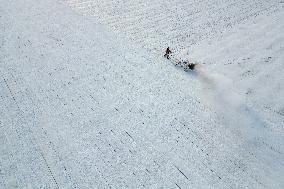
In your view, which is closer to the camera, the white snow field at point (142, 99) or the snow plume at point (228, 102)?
the white snow field at point (142, 99)

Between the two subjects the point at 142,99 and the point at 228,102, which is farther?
the point at 142,99

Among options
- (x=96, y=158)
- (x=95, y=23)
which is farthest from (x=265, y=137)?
(x=95, y=23)

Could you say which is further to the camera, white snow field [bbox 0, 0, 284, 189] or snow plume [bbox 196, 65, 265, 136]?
snow plume [bbox 196, 65, 265, 136]

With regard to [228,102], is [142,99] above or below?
below

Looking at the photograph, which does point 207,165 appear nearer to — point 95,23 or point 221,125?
point 221,125
